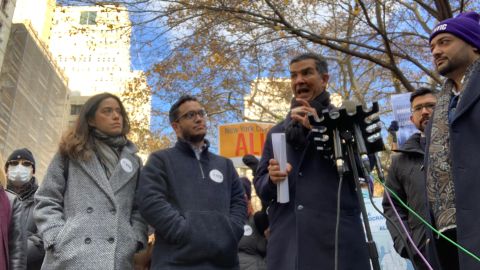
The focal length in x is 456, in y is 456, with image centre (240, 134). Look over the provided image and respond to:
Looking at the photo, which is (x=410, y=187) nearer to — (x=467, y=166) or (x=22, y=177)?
(x=467, y=166)

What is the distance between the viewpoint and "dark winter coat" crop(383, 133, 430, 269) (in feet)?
10.4

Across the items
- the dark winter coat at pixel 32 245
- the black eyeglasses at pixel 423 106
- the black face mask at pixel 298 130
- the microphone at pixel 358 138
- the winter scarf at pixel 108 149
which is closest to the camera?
the microphone at pixel 358 138

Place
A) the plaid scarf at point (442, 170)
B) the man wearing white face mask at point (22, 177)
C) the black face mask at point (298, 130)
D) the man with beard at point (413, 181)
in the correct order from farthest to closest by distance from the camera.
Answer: the man wearing white face mask at point (22, 177)
the man with beard at point (413, 181)
the black face mask at point (298, 130)
the plaid scarf at point (442, 170)

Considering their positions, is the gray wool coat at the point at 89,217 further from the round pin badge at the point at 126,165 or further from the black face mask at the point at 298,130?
the black face mask at the point at 298,130

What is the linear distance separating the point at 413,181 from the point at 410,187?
49mm

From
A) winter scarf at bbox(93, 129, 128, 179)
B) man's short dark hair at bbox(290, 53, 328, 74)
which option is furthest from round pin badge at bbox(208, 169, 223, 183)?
man's short dark hair at bbox(290, 53, 328, 74)

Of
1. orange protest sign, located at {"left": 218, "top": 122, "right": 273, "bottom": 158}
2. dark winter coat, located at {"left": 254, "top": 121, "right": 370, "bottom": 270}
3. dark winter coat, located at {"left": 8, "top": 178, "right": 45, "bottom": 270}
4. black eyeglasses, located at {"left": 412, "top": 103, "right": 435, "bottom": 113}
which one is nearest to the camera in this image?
dark winter coat, located at {"left": 254, "top": 121, "right": 370, "bottom": 270}

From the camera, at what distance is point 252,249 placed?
4.23 m

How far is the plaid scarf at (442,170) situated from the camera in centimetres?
214

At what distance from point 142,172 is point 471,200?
1883 millimetres

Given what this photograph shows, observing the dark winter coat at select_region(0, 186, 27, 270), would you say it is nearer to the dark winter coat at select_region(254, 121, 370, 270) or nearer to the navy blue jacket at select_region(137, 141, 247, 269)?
the navy blue jacket at select_region(137, 141, 247, 269)

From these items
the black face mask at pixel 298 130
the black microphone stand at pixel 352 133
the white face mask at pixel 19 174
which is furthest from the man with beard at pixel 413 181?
the white face mask at pixel 19 174

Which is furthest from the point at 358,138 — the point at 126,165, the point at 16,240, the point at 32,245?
the point at 32,245

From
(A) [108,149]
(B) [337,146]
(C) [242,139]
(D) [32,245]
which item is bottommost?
(D) [32,245]
